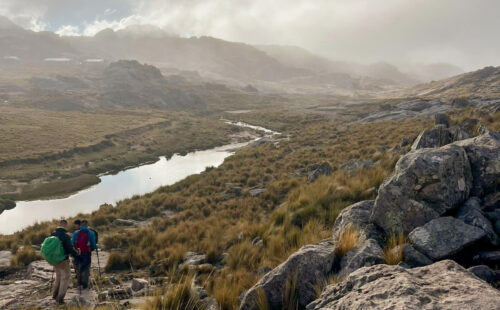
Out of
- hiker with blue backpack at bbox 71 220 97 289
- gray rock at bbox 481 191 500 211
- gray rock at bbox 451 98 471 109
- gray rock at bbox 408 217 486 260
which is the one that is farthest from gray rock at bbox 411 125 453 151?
gray rock at bbox 451 98 471 109

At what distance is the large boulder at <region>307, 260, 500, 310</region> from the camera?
124 inches

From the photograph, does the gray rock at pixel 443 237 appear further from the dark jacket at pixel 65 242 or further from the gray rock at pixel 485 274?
the dark jacket at pixel 65 242

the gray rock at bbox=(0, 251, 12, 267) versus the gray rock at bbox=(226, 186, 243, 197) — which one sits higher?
the gray rock at bbox=(0, 251, 12, 267)

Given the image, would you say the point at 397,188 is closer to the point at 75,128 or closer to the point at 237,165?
the point at 237,165

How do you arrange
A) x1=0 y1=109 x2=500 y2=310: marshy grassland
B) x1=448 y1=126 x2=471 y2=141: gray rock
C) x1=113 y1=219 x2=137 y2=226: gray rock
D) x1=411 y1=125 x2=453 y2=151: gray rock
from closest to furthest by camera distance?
1. x1=0 y1=109 x2=500 y2=310: marshy grassland
2. x1=448 y1=126 x2=471 y2=141: gray rock
3. x1=411 y1=125 x2=453 y2=151: gray rock
4. x1=113 y1=219 x2=137 y2=226: gray rock

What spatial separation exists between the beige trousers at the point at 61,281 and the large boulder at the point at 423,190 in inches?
356

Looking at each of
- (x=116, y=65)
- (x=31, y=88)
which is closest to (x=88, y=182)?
(x=31, y=88)

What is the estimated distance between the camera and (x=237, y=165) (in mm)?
33031

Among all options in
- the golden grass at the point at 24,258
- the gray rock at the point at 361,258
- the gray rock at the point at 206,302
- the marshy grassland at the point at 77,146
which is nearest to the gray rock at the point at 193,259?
the gray rock at the point at 206,302

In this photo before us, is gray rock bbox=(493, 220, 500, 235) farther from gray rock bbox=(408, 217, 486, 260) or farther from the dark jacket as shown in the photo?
the dark jacket

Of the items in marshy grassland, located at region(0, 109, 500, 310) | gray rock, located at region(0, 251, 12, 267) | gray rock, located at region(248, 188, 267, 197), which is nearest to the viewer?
marshy grassland, located at region(0, 109, 500, 310)

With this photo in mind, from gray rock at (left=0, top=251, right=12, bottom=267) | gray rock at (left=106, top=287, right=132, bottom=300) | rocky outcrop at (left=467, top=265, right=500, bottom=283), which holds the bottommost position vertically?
gray rock at (left=0, top=251, right=12, bottom=267)

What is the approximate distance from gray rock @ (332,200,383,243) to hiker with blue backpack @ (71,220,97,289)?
8188mm

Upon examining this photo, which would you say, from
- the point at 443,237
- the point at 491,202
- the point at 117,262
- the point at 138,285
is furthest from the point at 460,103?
the point at 138,285
